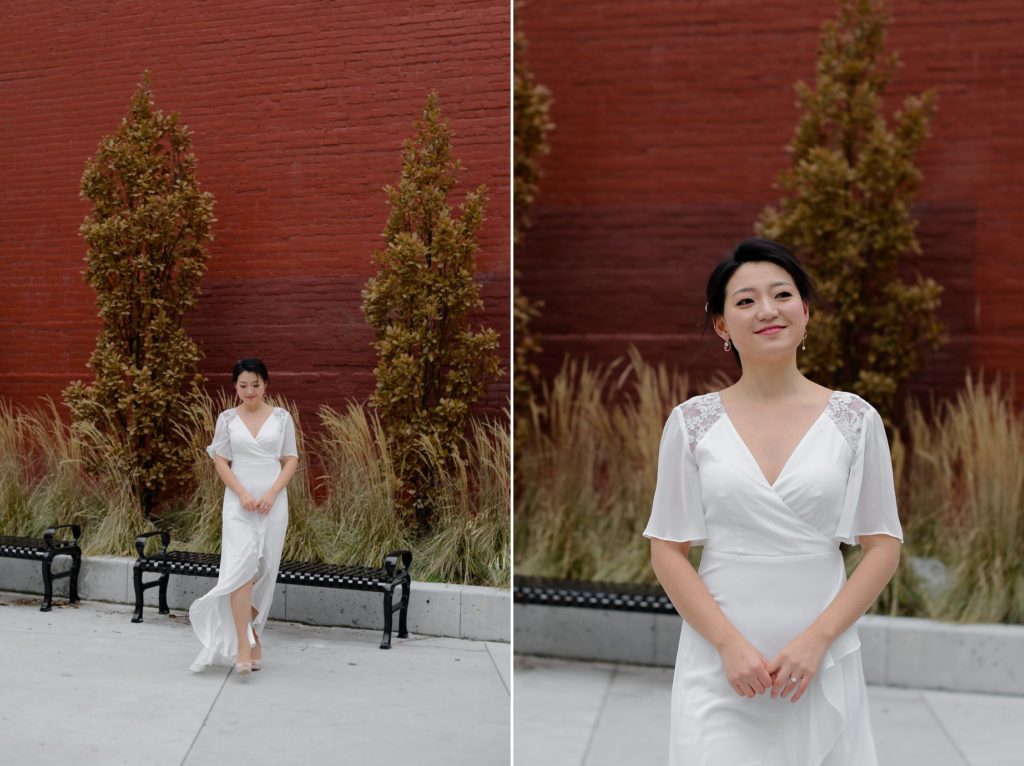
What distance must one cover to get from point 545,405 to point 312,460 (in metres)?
2.41

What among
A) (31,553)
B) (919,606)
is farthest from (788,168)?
(31,553)

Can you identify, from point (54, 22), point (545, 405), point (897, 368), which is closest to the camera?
point (54, 22)

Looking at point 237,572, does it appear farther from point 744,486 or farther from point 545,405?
point 545,405

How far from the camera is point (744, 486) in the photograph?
1841 millimetres

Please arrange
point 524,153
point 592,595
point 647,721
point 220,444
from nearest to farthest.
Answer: point 220,444 → point 647,721 → point 592,595 → point 524,153

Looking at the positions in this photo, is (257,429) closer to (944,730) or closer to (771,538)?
(771,538)

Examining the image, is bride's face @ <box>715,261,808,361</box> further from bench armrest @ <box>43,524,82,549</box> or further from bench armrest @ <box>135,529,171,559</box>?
bench armrest @ <box>43,524,82,549</box>

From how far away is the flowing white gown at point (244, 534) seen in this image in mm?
2766

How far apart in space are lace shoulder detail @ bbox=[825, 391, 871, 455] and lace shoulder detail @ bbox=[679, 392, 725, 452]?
20 cm

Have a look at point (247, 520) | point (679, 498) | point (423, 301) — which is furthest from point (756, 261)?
point (247, 520)

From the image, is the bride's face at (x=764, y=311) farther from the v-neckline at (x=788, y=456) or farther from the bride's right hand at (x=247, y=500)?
the bride's right hand at (x=247, y=500)

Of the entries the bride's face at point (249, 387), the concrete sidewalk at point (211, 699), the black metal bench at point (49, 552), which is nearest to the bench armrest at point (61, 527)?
the black metal bench at point (49, 552)

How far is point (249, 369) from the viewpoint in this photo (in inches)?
111

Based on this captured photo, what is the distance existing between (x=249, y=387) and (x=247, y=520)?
1.17ft
